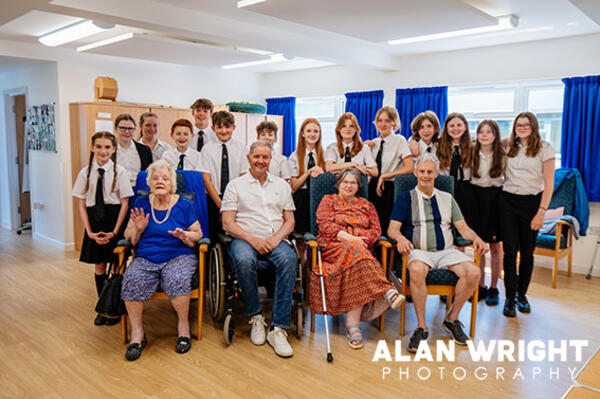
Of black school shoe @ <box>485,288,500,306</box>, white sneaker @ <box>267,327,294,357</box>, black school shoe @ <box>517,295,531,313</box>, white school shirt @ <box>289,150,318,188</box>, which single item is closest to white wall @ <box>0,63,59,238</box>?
white school shirt @ <box>289,150,318,188</box>

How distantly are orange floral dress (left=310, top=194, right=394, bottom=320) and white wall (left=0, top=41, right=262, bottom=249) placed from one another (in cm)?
397

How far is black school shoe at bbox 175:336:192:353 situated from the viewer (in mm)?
3047

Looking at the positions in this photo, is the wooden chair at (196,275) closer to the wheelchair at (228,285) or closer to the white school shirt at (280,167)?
the wheelchair at (228,285)

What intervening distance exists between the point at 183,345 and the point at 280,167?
5.33ft

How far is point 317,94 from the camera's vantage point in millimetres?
7621

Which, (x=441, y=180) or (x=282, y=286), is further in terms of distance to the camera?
(x=441, y=180)

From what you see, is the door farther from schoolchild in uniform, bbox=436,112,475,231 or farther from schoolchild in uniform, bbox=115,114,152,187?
schoolchild in uniform, bbox=436,112,475,231

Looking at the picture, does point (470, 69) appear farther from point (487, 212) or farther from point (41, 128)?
point (41, 128)

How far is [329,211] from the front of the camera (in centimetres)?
349

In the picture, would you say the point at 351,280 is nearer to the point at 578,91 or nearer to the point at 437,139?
the point at 437,139

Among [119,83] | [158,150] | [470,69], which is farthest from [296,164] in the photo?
[119,83]

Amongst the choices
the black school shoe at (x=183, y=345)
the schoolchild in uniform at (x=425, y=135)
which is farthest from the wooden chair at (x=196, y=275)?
the schoolchild in uniform at (x=425, y=135)

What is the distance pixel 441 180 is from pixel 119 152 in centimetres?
250

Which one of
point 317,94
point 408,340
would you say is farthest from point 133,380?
point 317,94
